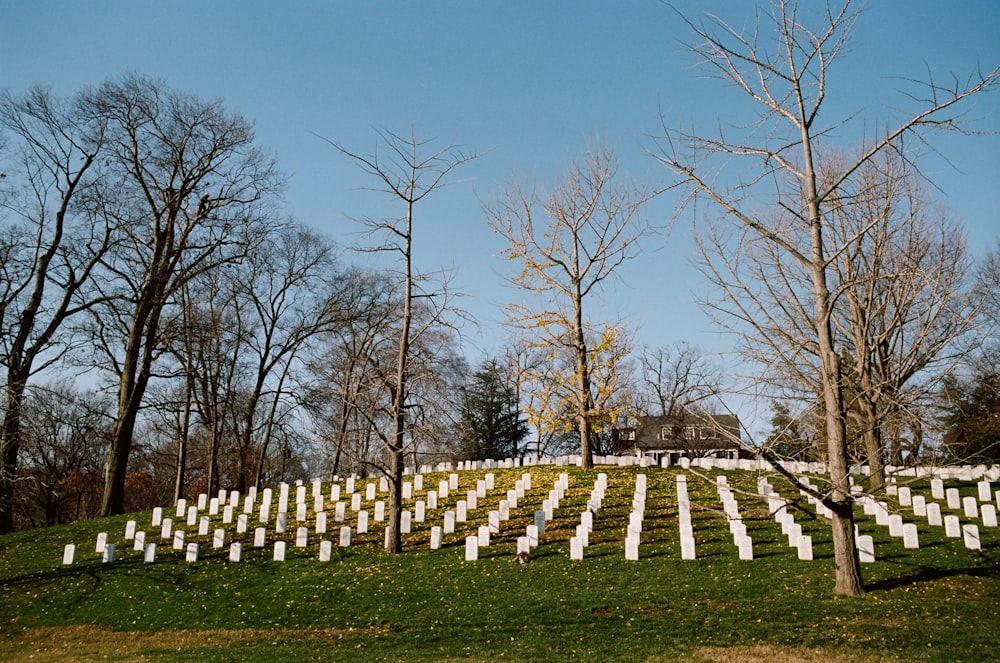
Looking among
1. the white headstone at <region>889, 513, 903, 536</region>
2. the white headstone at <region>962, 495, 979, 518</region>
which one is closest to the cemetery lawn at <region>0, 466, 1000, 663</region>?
the white headstone at <region>889, 513, 903, 536</region>

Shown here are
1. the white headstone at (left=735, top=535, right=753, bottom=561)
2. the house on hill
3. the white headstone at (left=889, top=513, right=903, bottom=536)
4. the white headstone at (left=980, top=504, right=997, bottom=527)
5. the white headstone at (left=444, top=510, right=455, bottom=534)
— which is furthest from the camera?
the house on hill

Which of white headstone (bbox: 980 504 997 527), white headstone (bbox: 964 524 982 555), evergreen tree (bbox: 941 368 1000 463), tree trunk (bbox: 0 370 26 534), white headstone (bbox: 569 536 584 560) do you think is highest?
evergreen tree (bbox: 941 368 1000 463)

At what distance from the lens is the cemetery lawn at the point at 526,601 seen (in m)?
9.30

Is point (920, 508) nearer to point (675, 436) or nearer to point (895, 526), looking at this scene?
point (895, 526)

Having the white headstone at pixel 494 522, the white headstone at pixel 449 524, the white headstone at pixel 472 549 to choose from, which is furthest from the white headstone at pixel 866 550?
the white headstone at pixel 449 524

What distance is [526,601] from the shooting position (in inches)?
444

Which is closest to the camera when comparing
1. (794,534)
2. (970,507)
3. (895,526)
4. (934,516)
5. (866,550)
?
(866,550)

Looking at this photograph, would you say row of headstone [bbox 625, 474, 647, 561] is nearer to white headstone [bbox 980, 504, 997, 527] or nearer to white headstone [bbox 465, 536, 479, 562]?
white headstone [bbox 465, 536, 479, 562]

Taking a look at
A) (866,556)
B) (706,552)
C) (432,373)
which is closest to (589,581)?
(706,552)

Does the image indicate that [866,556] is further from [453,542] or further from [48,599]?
[48,599]

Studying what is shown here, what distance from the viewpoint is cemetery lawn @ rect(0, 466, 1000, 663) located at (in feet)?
30.5

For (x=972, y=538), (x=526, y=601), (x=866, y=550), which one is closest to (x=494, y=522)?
(x=526, y=601)

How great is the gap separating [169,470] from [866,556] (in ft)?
148

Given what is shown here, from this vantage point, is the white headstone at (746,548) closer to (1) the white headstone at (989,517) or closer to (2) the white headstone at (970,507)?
(1) the white headstone at (989,517)
